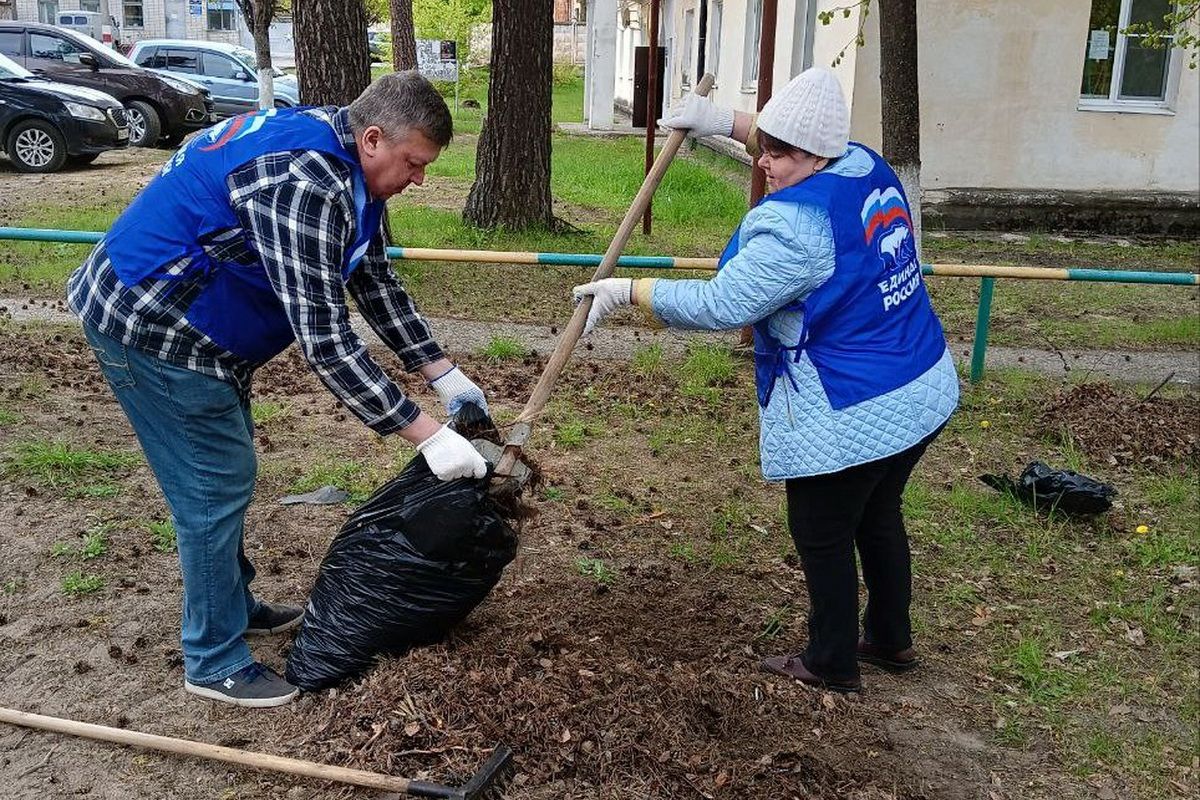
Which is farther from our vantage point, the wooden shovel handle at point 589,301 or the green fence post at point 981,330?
the green fence post at point 981,330

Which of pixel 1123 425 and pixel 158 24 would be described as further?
pixel 158 24

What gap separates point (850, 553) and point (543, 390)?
970 millimetres

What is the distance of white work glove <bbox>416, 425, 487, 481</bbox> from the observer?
277 centimetres

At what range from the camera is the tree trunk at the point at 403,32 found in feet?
51.4

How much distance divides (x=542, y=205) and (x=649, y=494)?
17.6 feet

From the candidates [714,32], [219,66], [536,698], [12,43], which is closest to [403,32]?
[12,43]

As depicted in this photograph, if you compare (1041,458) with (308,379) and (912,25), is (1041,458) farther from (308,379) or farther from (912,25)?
(308,379)

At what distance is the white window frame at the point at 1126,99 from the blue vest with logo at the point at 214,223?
10825 millimetres

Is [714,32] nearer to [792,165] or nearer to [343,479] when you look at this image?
[343,479]

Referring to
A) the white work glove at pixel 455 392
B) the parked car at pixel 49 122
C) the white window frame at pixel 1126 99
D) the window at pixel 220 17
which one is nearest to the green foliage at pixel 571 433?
the white work glove at pixel 455 392

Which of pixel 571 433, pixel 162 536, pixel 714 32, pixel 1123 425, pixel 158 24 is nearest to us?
pixel 162 536

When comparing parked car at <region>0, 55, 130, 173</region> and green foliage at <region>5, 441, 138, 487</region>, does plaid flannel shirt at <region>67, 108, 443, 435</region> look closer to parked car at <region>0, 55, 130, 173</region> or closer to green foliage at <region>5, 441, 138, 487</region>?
green foliage at <region>5, 441, 138, 487</region>

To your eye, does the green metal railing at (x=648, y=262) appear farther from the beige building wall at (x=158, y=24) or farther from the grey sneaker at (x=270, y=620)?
the beige building wall at (x=158, y=24)

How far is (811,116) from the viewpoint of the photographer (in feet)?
9.06
